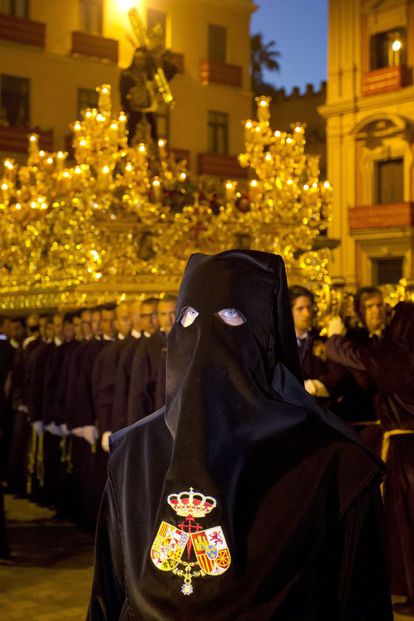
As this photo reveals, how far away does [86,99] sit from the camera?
104ft

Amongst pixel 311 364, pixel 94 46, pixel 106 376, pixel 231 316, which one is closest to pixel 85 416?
pixel 106 376

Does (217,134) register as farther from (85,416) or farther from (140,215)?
(85,416)

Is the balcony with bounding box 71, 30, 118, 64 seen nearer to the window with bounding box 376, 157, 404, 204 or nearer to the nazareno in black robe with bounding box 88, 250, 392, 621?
the window with bounding box 376, 157, 404, 204

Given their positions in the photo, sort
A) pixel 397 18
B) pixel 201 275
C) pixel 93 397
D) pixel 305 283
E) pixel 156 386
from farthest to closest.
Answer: pixel 397 18
pixel 305 283
pixel 93 397
pixel 156 386
pixel 201 275

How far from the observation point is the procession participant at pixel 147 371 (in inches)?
327

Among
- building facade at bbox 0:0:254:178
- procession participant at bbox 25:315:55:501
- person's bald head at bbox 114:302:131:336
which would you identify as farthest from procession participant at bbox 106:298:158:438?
building facade at bbox 0:0:254:178

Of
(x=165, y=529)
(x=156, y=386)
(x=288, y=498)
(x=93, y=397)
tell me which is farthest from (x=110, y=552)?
(x=93, y=397)

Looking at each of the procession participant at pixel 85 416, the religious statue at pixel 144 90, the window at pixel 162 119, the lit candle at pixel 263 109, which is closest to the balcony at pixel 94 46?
the window at pixel 162 119

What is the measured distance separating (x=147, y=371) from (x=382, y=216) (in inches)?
942

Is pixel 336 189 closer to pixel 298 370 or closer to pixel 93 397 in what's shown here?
pixel 93 397

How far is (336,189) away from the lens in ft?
107

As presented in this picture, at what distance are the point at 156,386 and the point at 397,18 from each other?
25.8m

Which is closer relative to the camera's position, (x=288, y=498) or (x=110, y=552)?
(x=288, y=498)

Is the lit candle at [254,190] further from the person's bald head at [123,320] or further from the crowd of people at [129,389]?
the person's bald head at [123,320]
